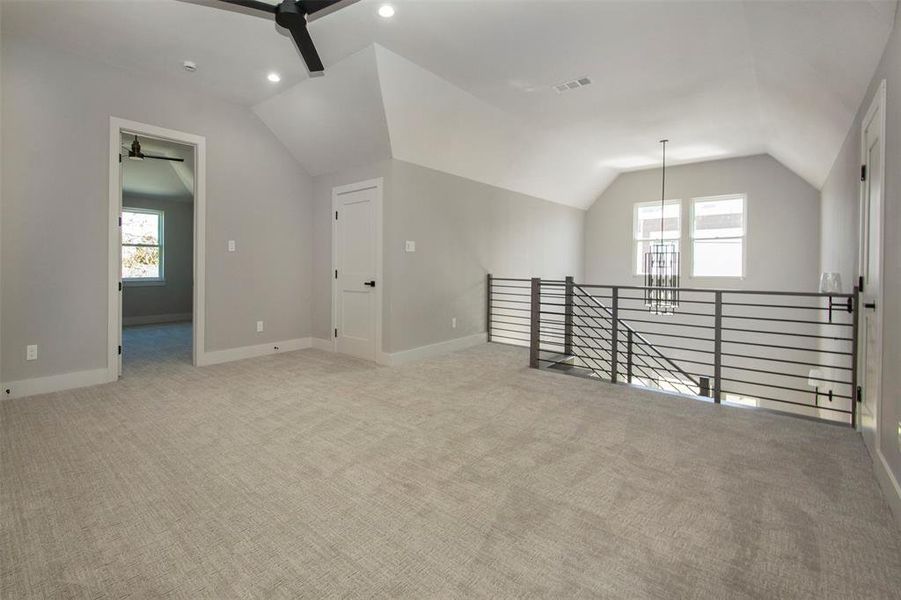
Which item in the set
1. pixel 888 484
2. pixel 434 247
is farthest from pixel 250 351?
pixel 888 484

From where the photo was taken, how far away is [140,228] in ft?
25.5

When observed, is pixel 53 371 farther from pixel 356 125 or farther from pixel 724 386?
pixel 724 386

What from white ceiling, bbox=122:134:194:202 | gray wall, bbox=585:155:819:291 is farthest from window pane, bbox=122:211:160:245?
gray wall, bbox=585:155:819:291

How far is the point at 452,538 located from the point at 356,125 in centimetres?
403

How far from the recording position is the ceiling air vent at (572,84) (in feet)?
13.1

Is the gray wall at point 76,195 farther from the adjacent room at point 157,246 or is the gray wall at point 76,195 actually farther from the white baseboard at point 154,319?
the white baseboard at point 154,319

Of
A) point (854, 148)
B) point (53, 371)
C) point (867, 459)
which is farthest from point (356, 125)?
point (867, 459)

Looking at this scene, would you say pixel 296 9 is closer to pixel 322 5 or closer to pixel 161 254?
pixel 322 5

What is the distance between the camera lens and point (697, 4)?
284cm

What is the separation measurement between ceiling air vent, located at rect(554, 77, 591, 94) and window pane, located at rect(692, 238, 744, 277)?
4652mm

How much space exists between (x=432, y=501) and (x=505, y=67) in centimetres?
361

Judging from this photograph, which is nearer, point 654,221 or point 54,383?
point 54,383

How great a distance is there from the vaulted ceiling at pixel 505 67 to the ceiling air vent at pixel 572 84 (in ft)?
0.26

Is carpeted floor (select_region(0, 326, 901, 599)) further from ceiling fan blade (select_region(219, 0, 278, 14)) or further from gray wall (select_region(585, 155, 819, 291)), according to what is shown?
gray wall (select_region(585, 155, 819, 291))
